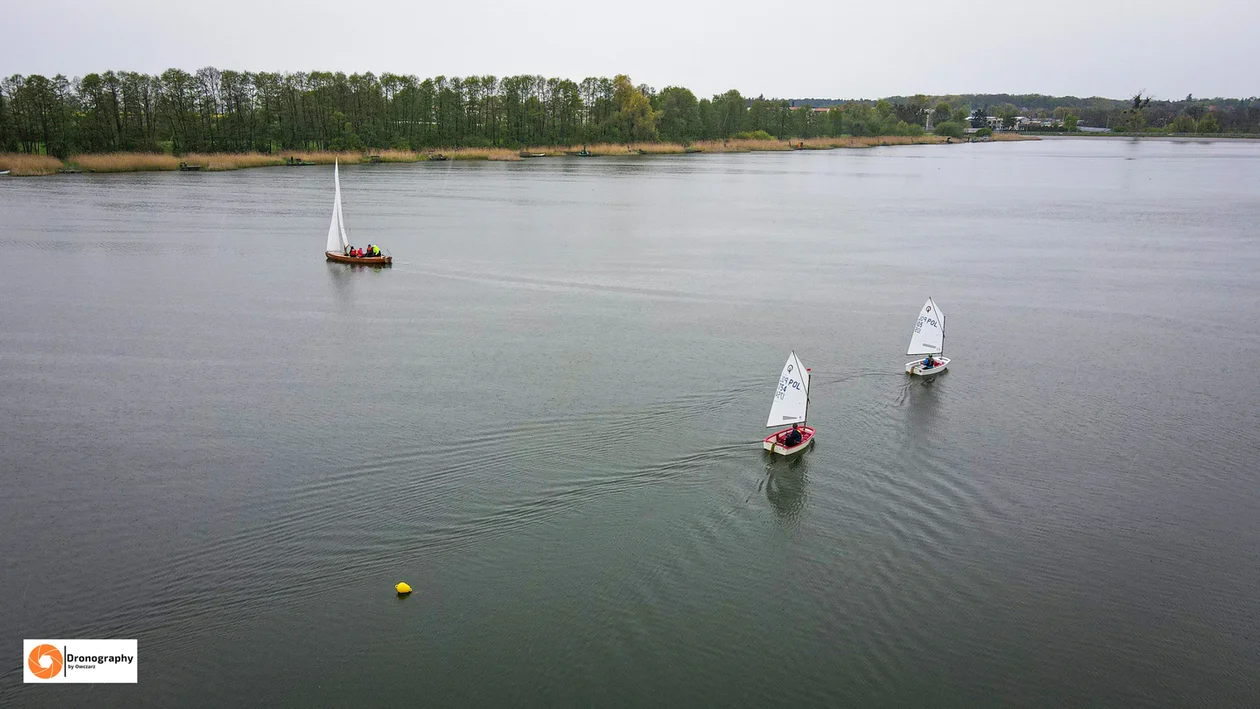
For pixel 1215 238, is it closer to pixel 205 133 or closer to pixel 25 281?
pixel 25 281

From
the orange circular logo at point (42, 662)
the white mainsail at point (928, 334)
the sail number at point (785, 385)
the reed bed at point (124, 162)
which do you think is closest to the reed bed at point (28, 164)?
the reed bed at point (124, 162)

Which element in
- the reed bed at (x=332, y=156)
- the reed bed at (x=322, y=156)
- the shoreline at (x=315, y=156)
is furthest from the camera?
the reed bed at (x=322, y=156)

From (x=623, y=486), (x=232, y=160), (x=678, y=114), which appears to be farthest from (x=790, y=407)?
(x=678, y=114)

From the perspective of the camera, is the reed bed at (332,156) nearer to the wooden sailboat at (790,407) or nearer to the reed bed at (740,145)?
the reed bed at (740,145)

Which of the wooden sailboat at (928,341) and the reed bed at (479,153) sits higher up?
the reed bed at (479,153)

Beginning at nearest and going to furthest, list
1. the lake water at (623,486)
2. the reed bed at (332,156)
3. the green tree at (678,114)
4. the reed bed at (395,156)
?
the lake water at (623,486) → the reed bed at (332,156) → the reed bed at (395,156) → the green tree at (678,114)

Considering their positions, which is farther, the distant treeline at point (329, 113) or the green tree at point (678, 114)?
the green tree at point (678, 114)

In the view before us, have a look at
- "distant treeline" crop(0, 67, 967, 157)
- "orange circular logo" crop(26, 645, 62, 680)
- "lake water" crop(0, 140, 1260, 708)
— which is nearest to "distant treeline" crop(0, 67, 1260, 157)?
"distant treeline" crop(0, 67, 967, 157)

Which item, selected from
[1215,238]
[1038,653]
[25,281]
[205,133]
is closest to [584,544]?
[1038,653]
